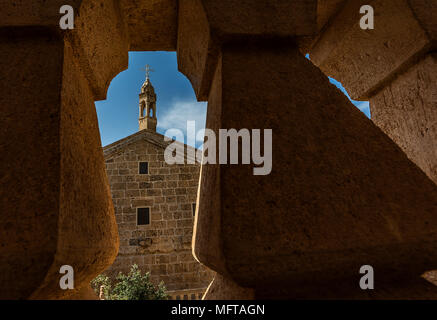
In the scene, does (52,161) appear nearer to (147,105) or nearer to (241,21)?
(241,21)

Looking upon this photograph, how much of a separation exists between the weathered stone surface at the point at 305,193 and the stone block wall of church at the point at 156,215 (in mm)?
6923

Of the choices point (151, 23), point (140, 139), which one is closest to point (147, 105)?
point (140, 139)

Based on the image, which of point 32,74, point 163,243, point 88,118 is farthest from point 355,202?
point 163,243

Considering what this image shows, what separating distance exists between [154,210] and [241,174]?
7269mm

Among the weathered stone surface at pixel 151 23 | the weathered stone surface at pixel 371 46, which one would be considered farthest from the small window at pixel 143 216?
the weathered stone surface at pixel 371 46

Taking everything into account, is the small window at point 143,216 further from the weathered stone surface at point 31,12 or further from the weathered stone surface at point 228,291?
the weathered stone surface at point 31,12

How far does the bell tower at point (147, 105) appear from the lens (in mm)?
13455

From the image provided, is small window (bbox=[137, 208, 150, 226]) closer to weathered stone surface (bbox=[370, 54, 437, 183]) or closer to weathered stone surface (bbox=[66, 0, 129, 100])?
weathered stone surface (bbox=[66, 0, 129, 100])

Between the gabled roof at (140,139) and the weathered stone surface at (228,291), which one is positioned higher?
the gabled roof at (140,139)

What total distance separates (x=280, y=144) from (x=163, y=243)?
23.5ft

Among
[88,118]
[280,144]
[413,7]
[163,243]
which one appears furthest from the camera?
[163,243]

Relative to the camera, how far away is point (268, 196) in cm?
66

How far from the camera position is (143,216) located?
24.3ft

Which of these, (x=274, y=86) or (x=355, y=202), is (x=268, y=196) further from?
(x=274, y=86)
